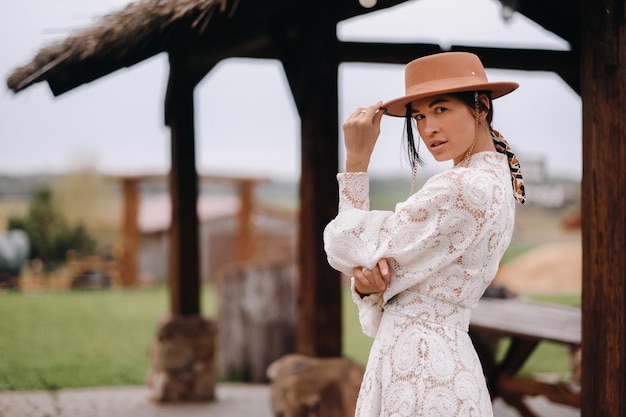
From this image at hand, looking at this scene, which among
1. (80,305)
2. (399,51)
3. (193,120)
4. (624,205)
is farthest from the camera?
(80,305)

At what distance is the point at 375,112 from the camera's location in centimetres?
223

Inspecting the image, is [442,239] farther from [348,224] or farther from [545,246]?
[545,246]

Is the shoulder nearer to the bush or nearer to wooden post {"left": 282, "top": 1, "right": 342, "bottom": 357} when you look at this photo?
wooden post {"left": 282, "top": 1, "right": 342, "bottom": 357}

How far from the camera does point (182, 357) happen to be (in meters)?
6.02

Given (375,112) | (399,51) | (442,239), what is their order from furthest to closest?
(399,51) < (375,112) < (442,239)

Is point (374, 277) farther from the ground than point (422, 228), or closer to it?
closer to it

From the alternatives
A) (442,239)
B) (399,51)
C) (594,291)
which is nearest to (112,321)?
(399,51)

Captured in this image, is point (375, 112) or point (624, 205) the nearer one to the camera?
point (375, 112)

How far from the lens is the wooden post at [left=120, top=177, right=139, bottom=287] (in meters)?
16.2

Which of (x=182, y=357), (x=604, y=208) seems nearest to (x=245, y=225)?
(x=182, y=357)

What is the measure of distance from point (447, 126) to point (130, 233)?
14.9 m

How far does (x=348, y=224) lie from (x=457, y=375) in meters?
0.51

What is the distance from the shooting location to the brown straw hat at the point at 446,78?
2.17m

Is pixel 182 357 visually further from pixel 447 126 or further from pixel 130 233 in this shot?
pixel 130 233
